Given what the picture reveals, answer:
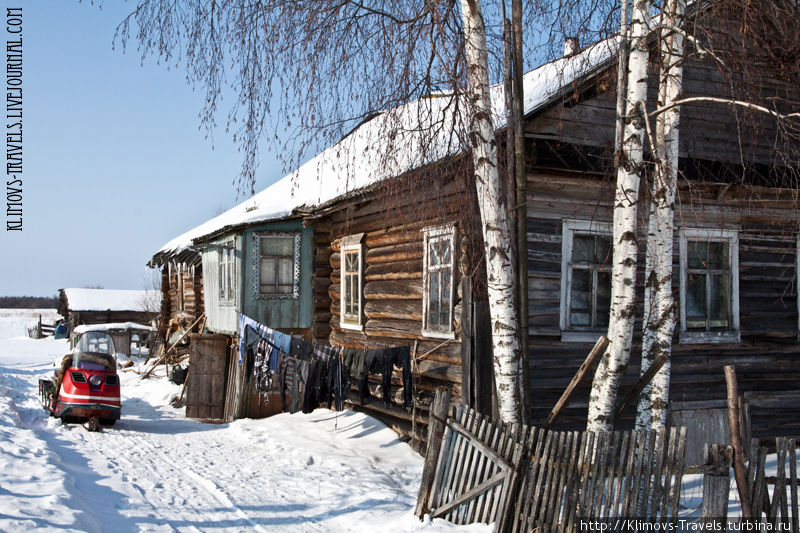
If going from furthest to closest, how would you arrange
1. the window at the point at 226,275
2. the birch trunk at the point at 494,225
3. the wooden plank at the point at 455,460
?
the window at the point at 226,275
the birch trunk at the point at 494,225
the wooden plank at the point at 455,460

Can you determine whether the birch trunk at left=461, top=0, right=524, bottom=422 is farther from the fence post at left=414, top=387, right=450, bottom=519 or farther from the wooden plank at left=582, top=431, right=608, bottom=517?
the wooden plank at left=582, top=431, right=608, bottom=517

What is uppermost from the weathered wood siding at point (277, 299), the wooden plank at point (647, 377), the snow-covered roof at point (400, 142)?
the snow-covered roof at point (400, 142)

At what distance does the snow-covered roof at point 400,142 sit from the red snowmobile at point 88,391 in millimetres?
3902

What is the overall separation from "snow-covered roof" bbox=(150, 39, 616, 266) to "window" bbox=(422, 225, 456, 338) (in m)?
1.30

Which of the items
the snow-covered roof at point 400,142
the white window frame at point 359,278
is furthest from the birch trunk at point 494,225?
the white window frame at point 359,278

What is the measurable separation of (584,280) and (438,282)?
→ 2.17 metres

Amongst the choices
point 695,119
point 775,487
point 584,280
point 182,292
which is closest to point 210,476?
point 584,280

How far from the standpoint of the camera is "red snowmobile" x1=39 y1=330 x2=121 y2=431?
12.3 metres

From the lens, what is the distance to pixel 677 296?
407 inches

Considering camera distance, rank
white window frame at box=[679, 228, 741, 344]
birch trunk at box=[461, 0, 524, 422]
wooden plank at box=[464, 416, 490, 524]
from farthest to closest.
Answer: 1. white window frame at box=[679, 228, 741, 344]
2. birch trunk at box=[461, 0, 524, 422]
3. wooden plank at box=[464, 416, 490, 524]

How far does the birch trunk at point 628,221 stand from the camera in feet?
22.2

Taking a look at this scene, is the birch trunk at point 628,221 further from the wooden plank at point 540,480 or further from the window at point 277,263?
the window at point 277,263

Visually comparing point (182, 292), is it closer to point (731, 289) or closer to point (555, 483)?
point (731, 289)

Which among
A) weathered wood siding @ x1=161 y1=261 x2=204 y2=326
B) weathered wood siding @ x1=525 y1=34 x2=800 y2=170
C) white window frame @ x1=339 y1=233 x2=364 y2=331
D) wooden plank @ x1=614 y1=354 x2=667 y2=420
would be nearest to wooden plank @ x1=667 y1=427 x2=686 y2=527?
wooden plank @ x1=614 y1=354 x2=667 y2=420
